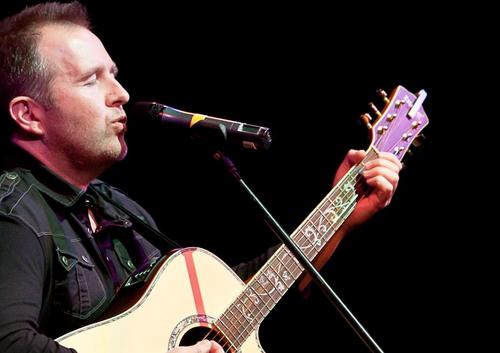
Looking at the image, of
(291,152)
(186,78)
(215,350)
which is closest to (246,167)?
(291,152)

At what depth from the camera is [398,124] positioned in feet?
7.72

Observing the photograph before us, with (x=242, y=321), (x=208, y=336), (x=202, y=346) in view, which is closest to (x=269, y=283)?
(x=242, y=321)

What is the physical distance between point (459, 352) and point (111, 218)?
1730 millimetres

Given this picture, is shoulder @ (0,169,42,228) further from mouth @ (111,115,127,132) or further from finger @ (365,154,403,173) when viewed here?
finger @ (365,154,403,173)

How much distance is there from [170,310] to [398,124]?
1079mm

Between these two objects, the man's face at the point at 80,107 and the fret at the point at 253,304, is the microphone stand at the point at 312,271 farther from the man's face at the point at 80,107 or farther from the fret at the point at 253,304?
the man's face at the point at 80,107

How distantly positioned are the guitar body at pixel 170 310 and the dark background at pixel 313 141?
3.39 ft

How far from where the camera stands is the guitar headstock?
2307 millimetres

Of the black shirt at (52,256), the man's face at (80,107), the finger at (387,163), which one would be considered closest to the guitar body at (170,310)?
the black shirt at (52,256)

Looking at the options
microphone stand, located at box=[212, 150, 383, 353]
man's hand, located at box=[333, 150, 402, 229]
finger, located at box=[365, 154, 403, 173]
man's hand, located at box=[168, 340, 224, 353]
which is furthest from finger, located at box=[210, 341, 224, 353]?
finger, located at box=[365, 154, 403, 173]

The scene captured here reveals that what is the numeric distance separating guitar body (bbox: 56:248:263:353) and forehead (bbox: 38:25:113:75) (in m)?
0.71

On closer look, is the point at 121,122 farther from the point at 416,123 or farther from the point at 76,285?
the point at 416,123

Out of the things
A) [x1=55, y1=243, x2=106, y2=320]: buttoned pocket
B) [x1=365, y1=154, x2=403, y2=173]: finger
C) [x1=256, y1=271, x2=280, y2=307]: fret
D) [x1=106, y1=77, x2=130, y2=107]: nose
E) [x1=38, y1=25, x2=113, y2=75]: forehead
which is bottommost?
[x1=256, y1=271, x2=280, y2=307]: fret

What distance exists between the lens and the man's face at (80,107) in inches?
82.4
